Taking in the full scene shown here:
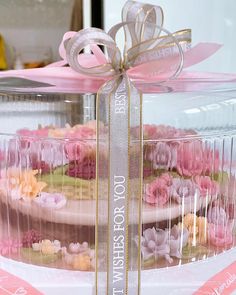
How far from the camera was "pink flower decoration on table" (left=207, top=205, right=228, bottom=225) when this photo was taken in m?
0.50

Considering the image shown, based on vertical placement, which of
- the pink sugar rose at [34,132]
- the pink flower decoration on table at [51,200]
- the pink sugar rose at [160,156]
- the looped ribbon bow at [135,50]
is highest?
the looped ribbon bow at [135,50]

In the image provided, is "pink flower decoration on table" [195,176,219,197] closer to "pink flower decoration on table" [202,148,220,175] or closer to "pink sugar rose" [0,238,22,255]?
"pink flower decoration on table" [202,148,220,175]

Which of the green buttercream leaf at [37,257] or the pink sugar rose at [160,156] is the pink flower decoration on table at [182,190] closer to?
the pink sugar rose at [160,156]

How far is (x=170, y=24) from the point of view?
57.9 inches

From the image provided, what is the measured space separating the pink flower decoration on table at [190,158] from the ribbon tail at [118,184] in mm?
63

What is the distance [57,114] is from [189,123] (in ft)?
0.50

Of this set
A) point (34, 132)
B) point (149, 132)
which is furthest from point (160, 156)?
point (34, 132)

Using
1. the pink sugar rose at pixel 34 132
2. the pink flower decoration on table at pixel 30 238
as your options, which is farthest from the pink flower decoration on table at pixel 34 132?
the pink flower decoration on table at pixel 30 238

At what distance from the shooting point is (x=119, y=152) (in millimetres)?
424

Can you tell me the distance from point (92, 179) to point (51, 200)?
0.16 ft

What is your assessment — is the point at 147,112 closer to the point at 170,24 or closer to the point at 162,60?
the point at 162,60

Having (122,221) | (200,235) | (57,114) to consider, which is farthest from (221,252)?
(57,114)

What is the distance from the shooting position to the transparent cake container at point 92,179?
0.46 meters

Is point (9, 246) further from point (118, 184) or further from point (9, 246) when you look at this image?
point (118, 184)
